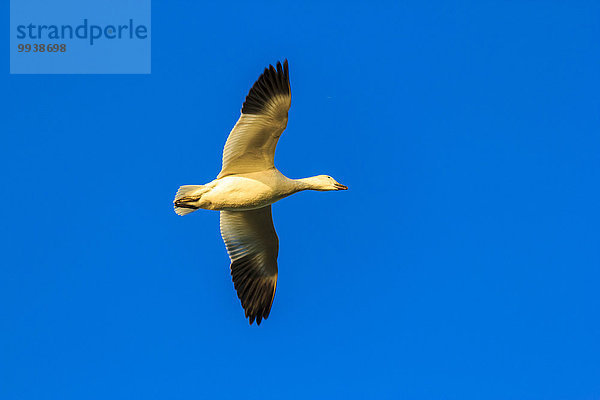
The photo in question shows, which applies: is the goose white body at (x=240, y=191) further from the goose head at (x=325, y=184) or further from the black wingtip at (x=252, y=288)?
the black wingtip at (x=252, y=288)

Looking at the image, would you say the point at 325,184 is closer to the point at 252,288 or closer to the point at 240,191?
the point at 240,191

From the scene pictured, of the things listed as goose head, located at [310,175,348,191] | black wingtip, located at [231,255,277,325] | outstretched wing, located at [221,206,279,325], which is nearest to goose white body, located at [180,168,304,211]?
goose head, located at [310,175,348,191]

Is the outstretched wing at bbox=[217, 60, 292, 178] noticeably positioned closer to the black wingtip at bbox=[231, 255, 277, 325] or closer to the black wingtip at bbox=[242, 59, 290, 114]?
the black wingtip at bbox=[242, 59, 290, 114]

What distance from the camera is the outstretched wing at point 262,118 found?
44.5 ft

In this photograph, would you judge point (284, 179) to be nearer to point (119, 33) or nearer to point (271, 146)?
point (271, 146)

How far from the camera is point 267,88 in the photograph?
13.6 metres

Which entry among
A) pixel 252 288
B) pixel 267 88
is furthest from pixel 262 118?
pixel 252 288

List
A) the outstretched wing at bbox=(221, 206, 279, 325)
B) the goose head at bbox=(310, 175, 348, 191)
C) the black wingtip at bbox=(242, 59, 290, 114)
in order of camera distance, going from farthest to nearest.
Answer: the outstretched wing at bbox=(221, 206, 279, 325)
the goose head at bbox=(310, 175, 348, 191)
the black wingtip at bbox=(242, 59, 290, 114)

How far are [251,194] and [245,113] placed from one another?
1297mm

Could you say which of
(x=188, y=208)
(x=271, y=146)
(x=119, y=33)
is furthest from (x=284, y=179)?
(x=119, y=33)

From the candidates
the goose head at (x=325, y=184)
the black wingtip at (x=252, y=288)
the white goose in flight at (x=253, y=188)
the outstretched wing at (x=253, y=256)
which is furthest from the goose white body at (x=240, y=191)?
the black wingtip at (x=252, y=288)

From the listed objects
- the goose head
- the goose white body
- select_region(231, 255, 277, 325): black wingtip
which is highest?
the goose head

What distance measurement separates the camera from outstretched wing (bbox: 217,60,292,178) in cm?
1357

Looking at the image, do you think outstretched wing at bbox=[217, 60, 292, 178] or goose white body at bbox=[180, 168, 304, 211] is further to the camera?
goose white body at bbox=[180, 168, 304, 211]
